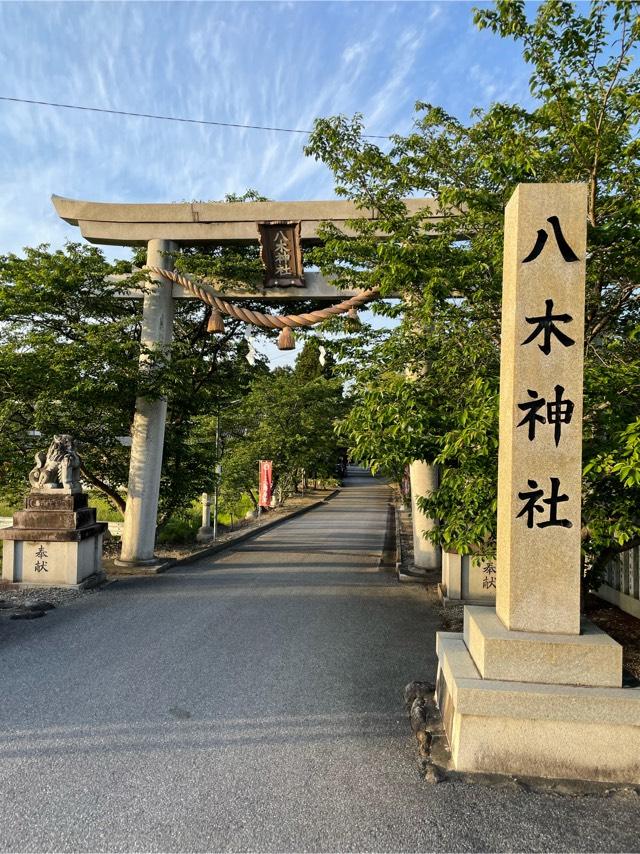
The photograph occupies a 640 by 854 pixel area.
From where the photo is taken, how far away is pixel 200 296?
973cm

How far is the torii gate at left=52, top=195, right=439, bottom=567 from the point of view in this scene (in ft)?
32.0

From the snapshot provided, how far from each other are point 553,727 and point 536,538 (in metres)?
1.18

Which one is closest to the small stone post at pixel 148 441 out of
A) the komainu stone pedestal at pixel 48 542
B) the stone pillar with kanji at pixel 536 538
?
the komainu stone pedestal at pixel 48 542

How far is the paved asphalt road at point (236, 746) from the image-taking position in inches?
113

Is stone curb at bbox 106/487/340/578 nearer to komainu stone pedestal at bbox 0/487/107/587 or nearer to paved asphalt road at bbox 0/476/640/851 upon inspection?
komainu stone pedestal at bbox 0/487/107/587

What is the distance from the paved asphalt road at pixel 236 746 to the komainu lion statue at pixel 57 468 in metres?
2.12

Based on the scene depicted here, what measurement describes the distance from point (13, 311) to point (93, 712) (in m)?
7.42

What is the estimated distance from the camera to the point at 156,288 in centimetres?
1005

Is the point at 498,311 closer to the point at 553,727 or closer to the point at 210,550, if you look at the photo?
the point at 553,727

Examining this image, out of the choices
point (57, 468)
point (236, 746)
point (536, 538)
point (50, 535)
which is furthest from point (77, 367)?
point (536, 538)

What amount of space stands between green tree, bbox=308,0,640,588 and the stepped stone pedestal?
5158 millimetres

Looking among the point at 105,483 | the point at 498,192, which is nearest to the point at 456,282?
the point at 498,192

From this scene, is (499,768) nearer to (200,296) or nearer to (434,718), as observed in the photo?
(434,718)

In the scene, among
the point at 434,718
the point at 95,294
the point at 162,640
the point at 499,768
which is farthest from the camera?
the point at 95,294
